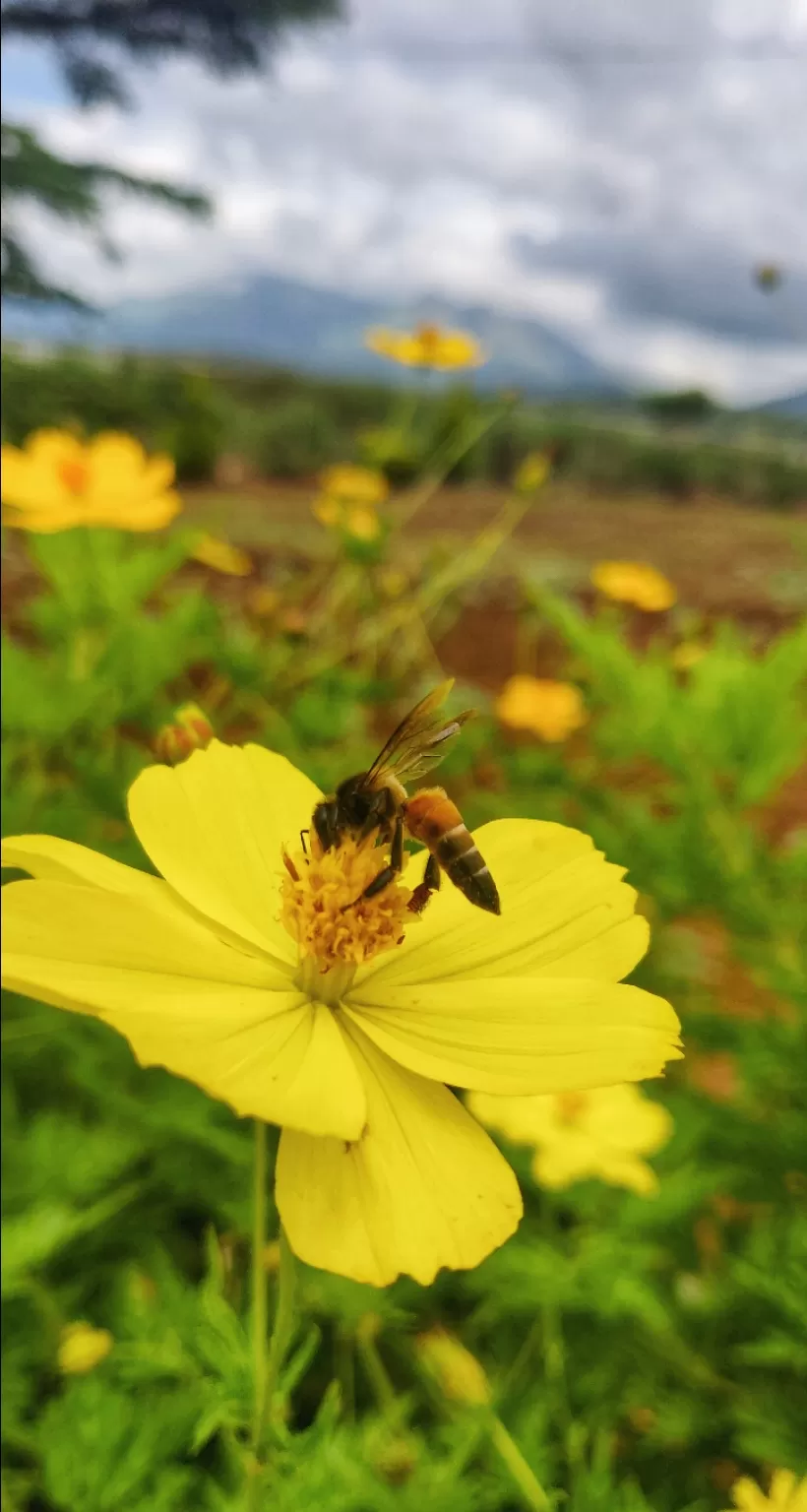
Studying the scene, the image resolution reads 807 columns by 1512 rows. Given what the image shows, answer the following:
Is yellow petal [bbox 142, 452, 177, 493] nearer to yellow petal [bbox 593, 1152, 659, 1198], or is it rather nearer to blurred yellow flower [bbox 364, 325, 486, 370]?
blurred yellow flower [bbox 364, 325, 486, 370]

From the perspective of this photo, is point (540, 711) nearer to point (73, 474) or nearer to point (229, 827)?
point (73, 474)

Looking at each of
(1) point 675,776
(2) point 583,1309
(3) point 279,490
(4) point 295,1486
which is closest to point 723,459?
(3) point 279,490

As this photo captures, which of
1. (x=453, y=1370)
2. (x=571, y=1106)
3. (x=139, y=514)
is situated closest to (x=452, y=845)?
(x=453, y=1370)

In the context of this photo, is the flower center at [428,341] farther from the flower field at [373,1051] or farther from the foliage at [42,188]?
the foliage at [42,188]

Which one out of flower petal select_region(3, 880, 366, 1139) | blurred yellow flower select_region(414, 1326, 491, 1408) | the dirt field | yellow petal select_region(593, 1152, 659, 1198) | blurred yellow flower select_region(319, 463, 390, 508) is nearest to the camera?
flower petal select_region(3, 880, 366, 1139)

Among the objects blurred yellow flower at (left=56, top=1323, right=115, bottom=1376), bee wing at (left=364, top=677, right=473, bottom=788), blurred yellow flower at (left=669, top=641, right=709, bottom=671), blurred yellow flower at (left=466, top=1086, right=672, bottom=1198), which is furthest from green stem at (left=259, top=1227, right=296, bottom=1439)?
blurred yellow flower at (left=669, top=641, right=709, bottom=671)

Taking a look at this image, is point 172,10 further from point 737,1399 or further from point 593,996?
point 737,1399
